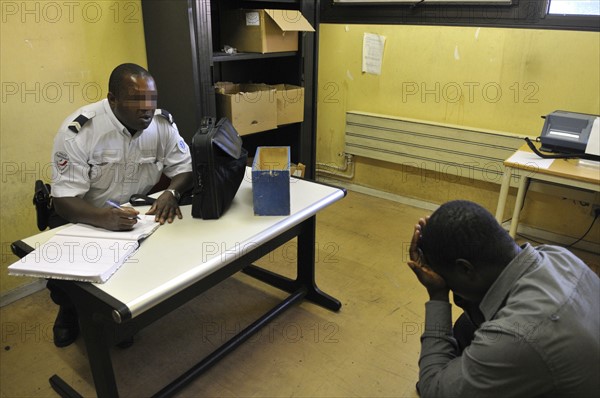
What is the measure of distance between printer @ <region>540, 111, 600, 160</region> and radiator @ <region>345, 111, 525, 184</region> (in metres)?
0.42

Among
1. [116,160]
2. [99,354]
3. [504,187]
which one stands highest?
[116,160]

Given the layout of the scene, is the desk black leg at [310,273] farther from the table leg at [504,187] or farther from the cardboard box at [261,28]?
the cardboard box at [261,28]

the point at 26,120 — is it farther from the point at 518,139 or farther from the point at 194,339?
the point at 518,139

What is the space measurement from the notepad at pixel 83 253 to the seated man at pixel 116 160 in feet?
0.17

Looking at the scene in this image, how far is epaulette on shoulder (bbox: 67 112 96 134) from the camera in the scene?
5.60ft

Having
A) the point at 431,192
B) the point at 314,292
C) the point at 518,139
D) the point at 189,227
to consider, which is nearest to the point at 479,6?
the point at 518,139

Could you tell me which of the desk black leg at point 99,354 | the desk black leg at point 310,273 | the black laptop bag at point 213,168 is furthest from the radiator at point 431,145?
the desk black leg at point 99,354

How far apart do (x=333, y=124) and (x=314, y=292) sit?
1.89 metres

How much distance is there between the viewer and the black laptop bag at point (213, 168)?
1.52 m

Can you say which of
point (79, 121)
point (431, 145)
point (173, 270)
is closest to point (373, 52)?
point (431, 145)

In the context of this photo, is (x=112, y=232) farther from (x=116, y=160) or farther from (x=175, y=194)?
(x=116, y=160)

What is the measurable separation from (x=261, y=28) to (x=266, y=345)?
1870 mm

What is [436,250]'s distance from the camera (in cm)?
105

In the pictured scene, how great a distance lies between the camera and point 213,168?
1.55 meters
